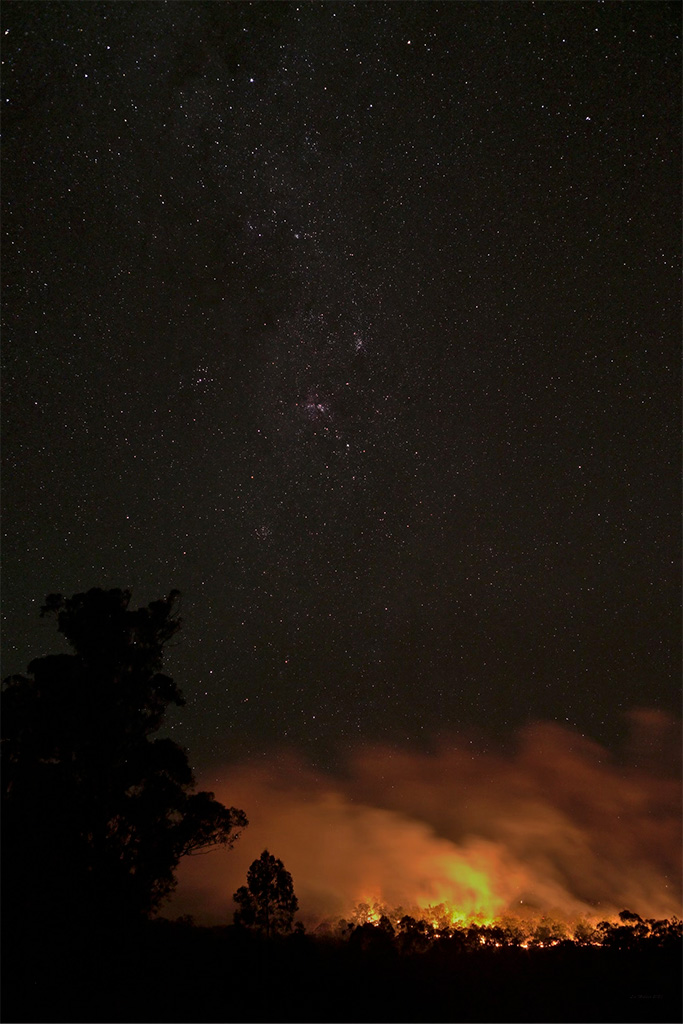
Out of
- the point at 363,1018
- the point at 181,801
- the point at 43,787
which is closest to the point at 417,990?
the point at 363,1018

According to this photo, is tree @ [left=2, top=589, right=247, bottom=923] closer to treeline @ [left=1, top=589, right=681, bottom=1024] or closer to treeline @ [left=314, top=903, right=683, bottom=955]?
treeline @ [left=1, top=589, right=681, bottom=1024]

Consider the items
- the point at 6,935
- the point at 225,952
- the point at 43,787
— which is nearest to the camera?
the point at 6,935

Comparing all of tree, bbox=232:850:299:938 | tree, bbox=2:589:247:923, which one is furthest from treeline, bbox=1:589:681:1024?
tree, bbox=232:850:299:938

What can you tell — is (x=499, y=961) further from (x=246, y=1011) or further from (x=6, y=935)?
(x=6, y=935)

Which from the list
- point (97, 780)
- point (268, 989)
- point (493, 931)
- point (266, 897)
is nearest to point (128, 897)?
point (97, 780)

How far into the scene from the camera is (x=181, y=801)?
13.9 metres

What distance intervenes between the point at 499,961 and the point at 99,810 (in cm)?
1394

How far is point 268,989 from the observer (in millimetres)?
13297

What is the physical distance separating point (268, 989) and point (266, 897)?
14.5m

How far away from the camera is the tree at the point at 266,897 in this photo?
26047 millimetres

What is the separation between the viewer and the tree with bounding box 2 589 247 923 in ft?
39.3

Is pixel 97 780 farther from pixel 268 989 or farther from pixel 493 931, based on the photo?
pixel 493 931

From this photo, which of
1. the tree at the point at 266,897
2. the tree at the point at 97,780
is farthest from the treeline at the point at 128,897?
the tree at the point at 266,897

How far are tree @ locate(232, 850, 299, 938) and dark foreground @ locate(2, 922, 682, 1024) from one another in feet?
35.5
